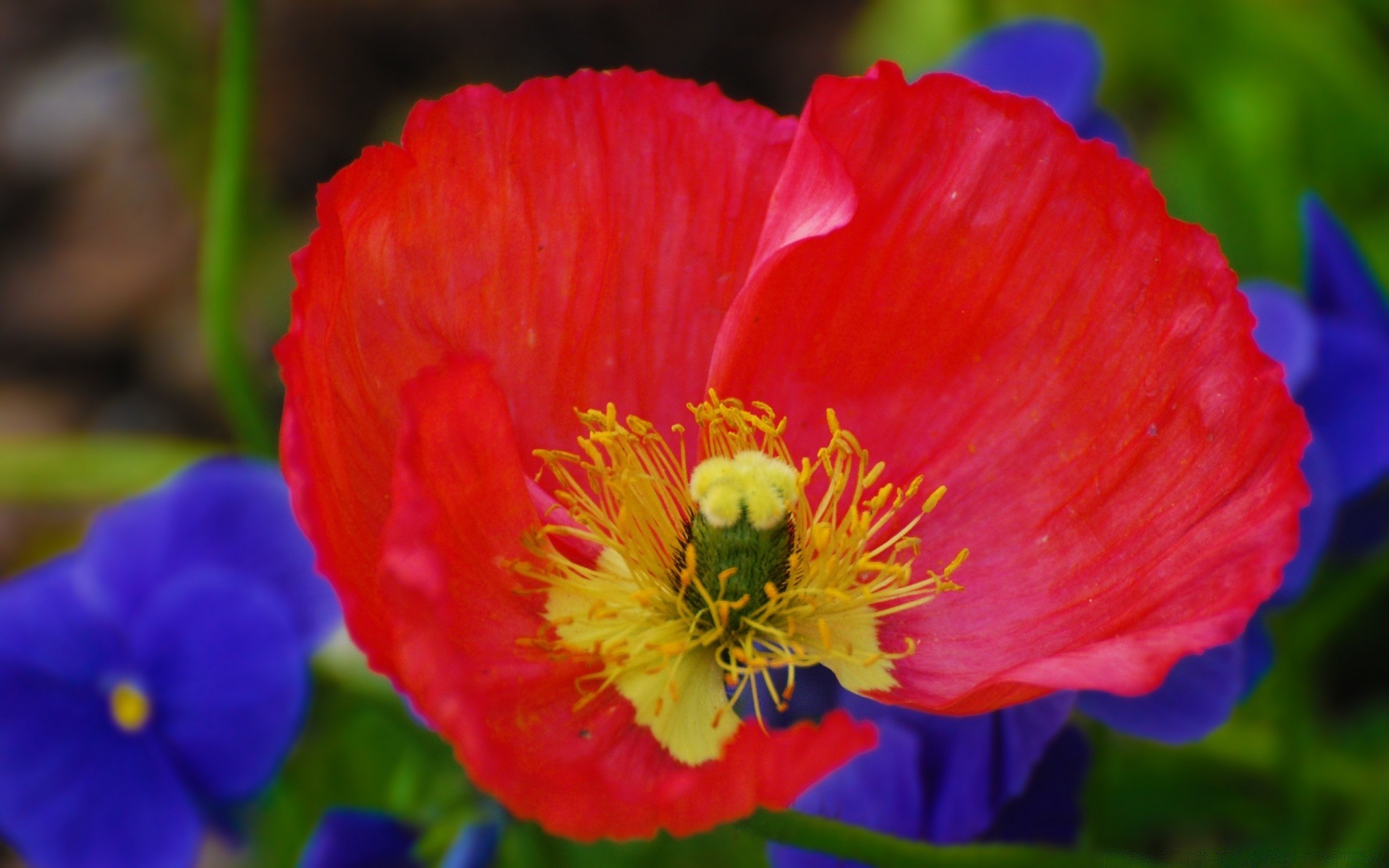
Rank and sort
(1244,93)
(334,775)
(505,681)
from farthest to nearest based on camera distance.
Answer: (1244,93)
(334,775)
(505,681)

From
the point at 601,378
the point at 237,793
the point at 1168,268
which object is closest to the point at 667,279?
the point at 601,378

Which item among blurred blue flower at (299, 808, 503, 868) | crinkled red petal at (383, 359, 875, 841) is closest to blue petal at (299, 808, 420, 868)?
blurred blue flower at (299, 808, 503, 868)

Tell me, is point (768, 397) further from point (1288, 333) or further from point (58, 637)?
point (58, 637)

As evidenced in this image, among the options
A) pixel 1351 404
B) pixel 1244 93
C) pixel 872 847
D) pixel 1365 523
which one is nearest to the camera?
pixel 872 847

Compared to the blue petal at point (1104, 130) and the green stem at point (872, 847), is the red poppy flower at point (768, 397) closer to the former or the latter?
the green stem at point (872, 847)

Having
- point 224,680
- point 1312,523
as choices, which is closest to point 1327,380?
point 1312,523

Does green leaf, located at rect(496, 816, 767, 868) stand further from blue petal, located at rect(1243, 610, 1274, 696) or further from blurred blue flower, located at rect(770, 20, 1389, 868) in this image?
blue petal, located at rect(1243, 610, 1274, 696)
